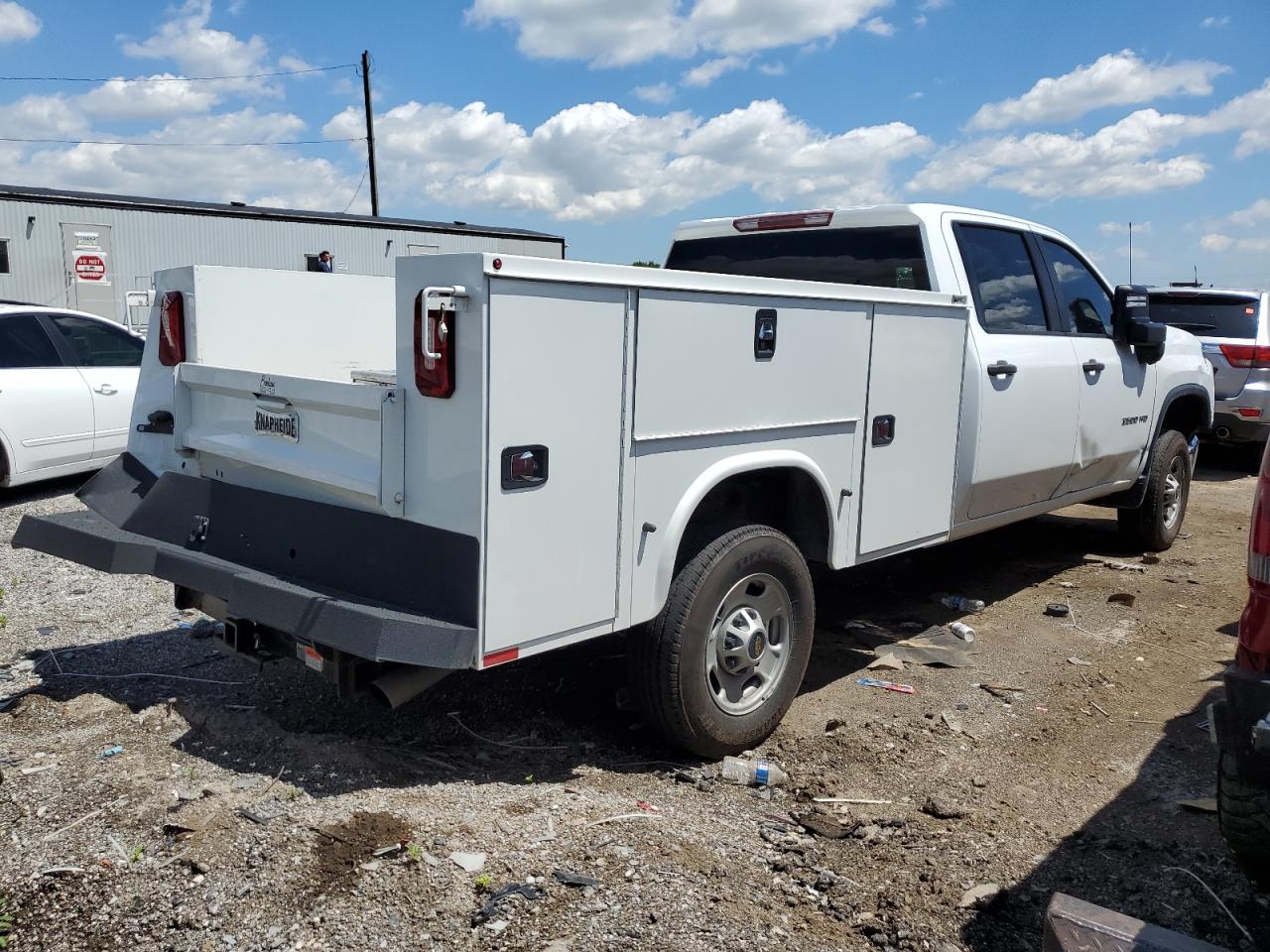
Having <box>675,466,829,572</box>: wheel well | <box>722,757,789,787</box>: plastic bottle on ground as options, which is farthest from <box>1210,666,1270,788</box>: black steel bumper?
<box>675,466,829,572</box>: wheel well

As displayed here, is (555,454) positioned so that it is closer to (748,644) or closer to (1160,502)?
(748,644)

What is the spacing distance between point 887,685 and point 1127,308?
9.76ft

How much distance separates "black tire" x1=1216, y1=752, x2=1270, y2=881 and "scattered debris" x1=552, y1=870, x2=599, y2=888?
6.02 ft

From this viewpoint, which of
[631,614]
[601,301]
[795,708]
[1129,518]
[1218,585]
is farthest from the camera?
[1129,518]

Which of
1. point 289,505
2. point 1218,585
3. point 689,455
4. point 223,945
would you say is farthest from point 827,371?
point 1218,585

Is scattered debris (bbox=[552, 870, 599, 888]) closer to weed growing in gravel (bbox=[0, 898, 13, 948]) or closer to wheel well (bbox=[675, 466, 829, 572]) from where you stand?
wheel well (bbox=[675, 466, 829, 572])

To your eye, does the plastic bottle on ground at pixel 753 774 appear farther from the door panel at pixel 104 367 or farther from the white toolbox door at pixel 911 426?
the door panel at pixel 104 367

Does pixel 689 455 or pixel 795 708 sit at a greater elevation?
pixel 689 455

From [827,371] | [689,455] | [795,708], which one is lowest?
[795,708]

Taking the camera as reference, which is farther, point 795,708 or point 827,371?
point 795,708

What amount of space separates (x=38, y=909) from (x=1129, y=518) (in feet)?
23.0

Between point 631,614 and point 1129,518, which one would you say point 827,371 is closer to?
point 631,614

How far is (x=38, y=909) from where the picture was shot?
289 cm

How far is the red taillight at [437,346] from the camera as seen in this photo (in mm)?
3031
